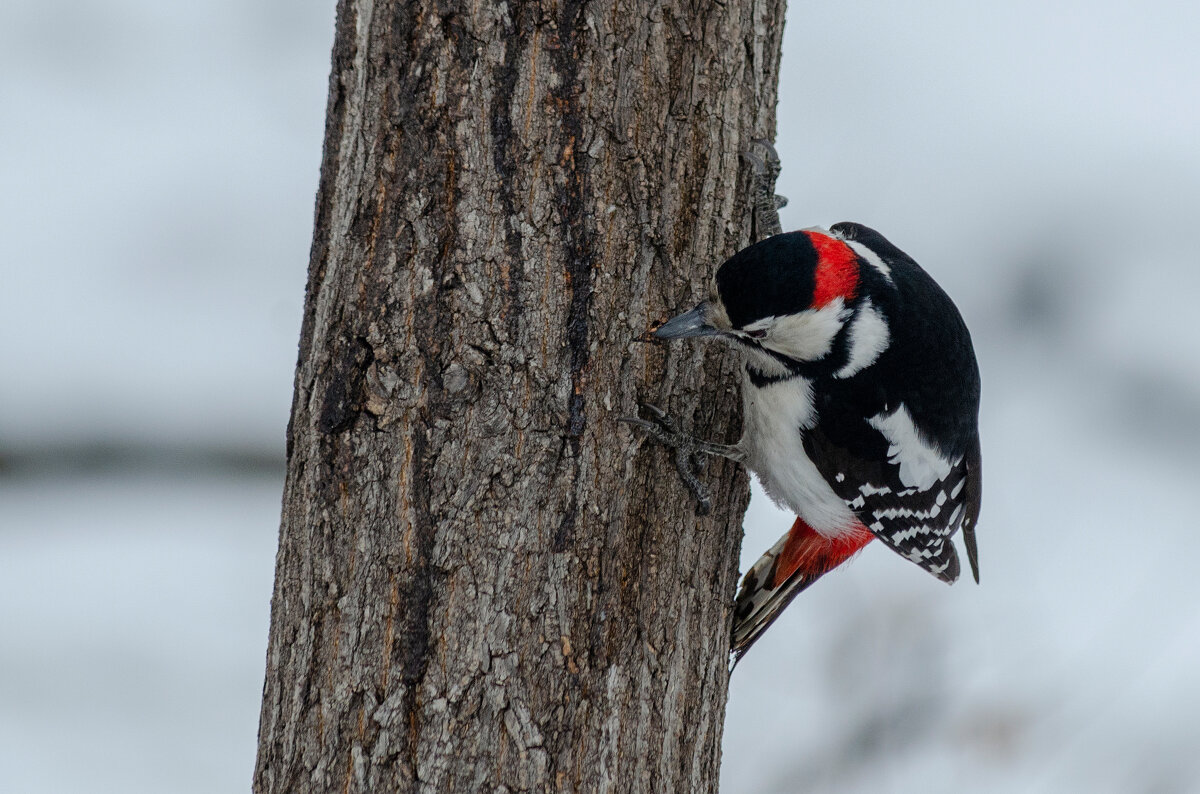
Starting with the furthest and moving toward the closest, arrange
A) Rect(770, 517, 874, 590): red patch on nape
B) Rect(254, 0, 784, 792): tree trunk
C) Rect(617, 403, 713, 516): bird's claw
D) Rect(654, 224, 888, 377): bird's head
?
1. Rect(770, 517, 874, 590): red patch on nape
2. Rect(654, 224, 888, 377): bird's head
3. Rect(617, 403, 713, 516): bird's claw
4. Rect(254, 0, 784, 792): tree trunk

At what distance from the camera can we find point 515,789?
1.51m

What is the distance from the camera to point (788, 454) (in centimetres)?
224

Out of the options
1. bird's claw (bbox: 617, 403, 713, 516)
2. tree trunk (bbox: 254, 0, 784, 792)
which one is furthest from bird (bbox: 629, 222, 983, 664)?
tree trunk (bbox: 254, 0, 784, 792)

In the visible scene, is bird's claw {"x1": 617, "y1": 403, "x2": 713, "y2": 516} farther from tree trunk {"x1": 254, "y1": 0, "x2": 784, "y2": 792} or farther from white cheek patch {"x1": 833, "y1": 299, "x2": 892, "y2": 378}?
white cheek patch {"x1": 833, "y1": 299, "x2": 892, "y2": 378}

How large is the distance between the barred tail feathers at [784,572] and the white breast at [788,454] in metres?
0.07

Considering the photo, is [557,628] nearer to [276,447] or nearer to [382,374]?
[382,374]

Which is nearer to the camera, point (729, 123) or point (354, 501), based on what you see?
point (354, 501)

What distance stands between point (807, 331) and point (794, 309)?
0.35 ft

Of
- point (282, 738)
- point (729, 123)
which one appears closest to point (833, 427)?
point (729, 123)

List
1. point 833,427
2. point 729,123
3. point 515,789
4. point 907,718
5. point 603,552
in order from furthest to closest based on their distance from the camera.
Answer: point 907,718, point 833,427, point 729,123, point 603,552, point 515,789

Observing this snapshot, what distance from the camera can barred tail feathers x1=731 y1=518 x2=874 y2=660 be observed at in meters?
2.24

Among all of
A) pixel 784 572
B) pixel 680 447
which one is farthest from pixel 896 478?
pixel 680 447

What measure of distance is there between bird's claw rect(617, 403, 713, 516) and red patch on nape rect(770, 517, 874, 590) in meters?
0.65

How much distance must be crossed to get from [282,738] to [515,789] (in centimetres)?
39
